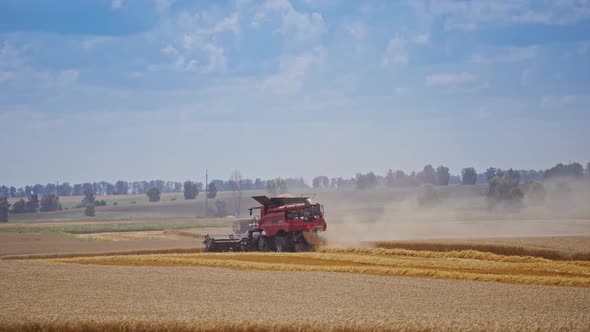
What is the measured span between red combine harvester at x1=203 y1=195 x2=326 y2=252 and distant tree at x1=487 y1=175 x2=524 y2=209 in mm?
91154

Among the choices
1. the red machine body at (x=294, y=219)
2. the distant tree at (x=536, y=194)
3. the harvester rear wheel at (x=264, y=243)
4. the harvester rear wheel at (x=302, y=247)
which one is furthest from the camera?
the distant tree at (x=536, y=194)

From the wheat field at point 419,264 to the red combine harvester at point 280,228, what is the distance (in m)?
2.88

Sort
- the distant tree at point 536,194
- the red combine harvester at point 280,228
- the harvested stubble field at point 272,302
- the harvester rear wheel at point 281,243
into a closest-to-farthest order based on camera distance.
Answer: the harvested stubble field at point 272,302, the red combine harvester at point 280,228, the harvester rear wheel at point 281,243, the distant tree at point 536,194

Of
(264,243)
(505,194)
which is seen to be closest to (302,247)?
(264,243)

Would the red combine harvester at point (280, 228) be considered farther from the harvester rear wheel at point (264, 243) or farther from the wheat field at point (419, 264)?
the wheat field at point (419, 264)

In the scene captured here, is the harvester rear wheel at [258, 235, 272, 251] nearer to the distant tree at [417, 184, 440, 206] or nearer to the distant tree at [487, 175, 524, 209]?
the distant tree at [487, 175, 524, 209]

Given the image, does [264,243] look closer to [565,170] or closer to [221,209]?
[221,209]

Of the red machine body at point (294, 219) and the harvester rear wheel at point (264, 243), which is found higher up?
the red machine body at point (294, 219)

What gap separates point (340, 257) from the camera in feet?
120

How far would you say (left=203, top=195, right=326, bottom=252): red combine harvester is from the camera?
141 feet

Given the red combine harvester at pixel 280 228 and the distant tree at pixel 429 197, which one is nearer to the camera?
the red combine harvester at pixel 280 228

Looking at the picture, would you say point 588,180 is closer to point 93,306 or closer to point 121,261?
point 121,261

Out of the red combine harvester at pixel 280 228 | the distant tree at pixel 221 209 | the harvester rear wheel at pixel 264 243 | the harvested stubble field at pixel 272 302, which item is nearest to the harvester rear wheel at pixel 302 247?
the red combine harvester at pixel 280 228

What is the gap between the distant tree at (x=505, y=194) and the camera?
13075 cm
